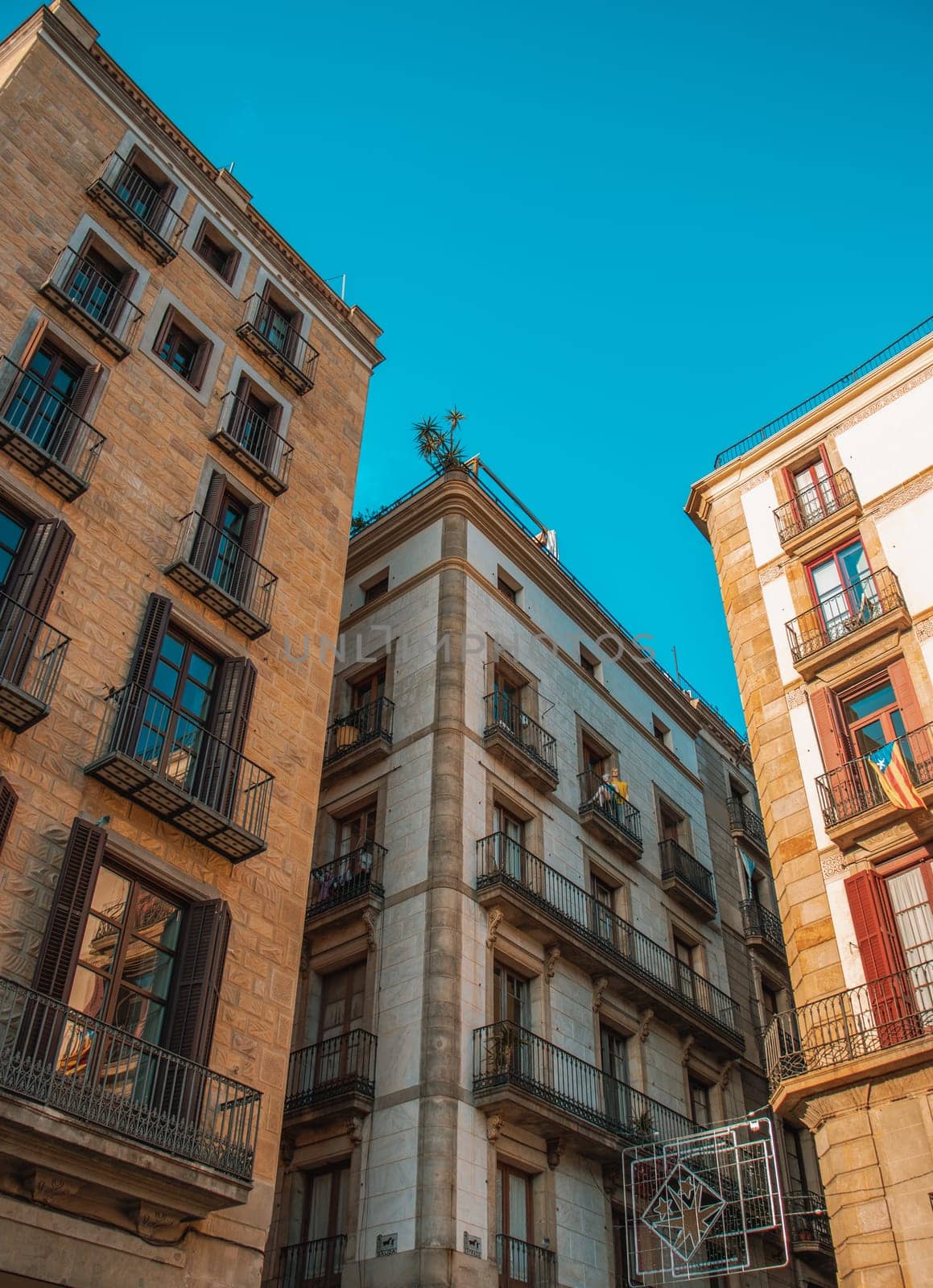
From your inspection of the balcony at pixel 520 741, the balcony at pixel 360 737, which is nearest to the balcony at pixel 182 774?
the balcony at pixel 360 737

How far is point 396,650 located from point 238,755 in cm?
1040

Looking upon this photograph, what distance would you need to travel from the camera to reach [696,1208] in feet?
61.5

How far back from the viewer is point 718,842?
34.5 metres

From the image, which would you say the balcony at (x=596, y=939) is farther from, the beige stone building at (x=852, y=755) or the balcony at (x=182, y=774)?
the balcony at (x=182, y=774)

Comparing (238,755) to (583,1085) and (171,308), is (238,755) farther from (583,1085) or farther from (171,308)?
(583,1085)

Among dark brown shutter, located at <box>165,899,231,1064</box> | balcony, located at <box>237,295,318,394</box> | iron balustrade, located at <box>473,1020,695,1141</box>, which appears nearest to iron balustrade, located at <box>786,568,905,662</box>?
iron balustrade, located at <box>473,1020,695,1141</box>

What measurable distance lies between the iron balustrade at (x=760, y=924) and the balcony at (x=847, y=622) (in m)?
13.7

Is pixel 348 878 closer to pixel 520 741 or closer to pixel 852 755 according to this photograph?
pixel 520 741

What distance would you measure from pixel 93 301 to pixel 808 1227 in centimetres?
2436

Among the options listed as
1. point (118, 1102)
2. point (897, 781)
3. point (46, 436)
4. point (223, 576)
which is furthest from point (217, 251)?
point (118, 1102)

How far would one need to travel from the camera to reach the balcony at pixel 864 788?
59.3 ft

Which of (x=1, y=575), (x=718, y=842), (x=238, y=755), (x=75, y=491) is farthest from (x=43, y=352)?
(x=718, y=842)

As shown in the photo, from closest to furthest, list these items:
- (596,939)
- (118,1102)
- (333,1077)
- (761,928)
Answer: (118,1102) → (333,1077) → (596,939) → (761,928)

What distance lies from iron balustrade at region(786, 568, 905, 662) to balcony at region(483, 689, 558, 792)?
654 centimetres
